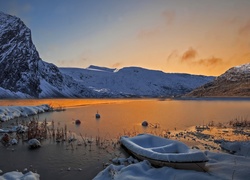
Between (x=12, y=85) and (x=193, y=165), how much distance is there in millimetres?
203310

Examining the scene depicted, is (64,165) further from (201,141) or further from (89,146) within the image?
(201,141)

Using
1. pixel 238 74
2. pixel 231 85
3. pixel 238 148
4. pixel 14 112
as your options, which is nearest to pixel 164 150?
pixel 238 148

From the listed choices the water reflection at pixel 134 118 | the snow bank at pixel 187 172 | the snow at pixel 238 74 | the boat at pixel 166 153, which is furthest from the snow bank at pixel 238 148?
the snow at pixel 238 74

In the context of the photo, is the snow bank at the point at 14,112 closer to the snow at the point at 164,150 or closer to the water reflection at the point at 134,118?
the water reflection at the point at 134,118

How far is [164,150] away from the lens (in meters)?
13.2

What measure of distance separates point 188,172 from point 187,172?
1.7 inches

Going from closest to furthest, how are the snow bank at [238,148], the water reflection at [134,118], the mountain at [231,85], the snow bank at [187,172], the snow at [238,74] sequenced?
the snow bank at [187,172] < the snow bank at [238,148] < the water reflection at [134,118] < the mountain at [231,85] < the snow at [238,74]

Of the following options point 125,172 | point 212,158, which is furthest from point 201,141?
point 125,172

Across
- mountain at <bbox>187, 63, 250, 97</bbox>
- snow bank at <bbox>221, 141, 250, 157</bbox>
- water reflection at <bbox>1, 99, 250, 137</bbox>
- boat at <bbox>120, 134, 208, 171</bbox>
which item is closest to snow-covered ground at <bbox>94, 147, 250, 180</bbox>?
boat at <bbox>120, 134, 208, 171</bbox>

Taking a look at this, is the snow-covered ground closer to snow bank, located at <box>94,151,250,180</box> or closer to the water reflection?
snow bank, located at <box>94,151,250,180</box>

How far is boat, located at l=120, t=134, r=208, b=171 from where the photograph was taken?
10.5m

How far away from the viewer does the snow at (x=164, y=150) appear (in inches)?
416

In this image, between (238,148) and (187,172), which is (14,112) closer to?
(238,148)

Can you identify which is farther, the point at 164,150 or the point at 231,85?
the point at 231,85
